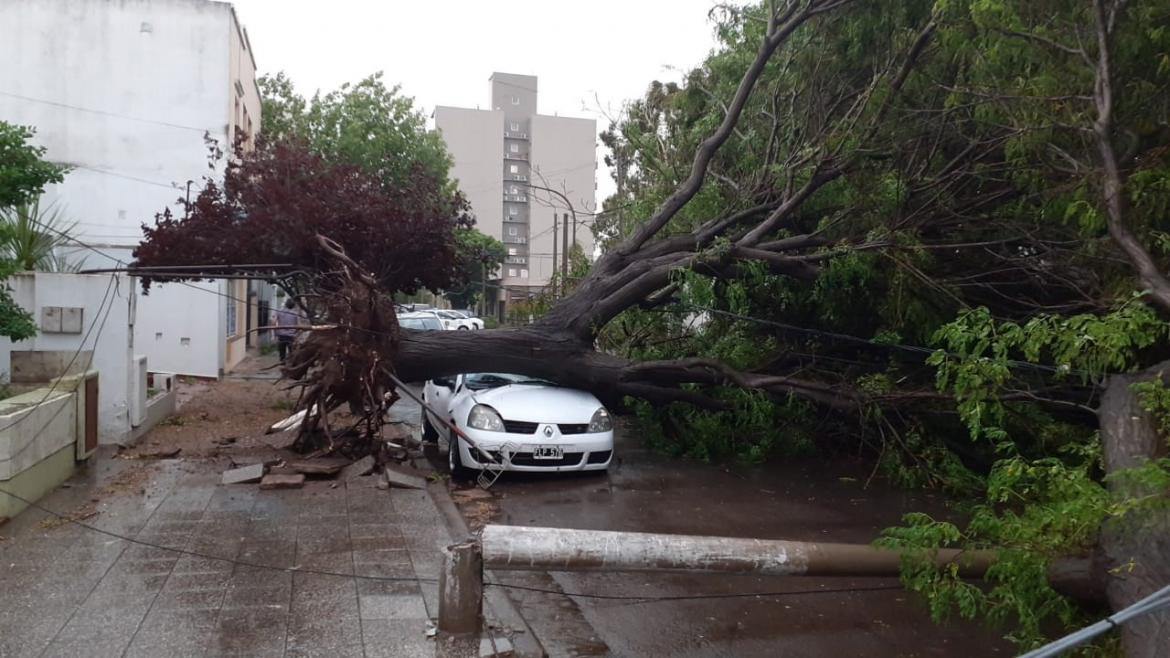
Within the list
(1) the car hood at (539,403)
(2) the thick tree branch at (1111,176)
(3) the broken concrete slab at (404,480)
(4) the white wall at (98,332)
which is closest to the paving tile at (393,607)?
(3) the broken concrete slab at (404,480)

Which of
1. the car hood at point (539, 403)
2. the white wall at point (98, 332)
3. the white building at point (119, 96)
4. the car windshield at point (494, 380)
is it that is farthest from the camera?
the white building at point (119, 96)

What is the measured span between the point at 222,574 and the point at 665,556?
3.26 m

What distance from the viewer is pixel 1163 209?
205 inches

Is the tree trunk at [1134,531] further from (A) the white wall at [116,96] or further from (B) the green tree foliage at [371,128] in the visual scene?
(B) the green tree foliage at [371,128]

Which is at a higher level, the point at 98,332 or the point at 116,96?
the point at 116,96

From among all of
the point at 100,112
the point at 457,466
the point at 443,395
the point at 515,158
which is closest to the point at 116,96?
the point at 100,112

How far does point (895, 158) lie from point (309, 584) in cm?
711

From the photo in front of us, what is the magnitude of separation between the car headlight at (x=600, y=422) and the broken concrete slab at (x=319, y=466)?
8.98 ft

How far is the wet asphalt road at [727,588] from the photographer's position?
5.47 m

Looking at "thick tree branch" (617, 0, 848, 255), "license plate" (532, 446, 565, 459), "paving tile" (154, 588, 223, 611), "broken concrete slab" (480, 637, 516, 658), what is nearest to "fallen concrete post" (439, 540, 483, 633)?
"broken concrete slab" (480, 637, 516, 658)

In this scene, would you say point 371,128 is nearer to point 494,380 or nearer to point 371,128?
point 371,128

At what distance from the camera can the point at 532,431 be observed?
32.2ft

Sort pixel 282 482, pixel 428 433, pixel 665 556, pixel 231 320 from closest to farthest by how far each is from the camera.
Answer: pixel 665 556
pixel 282 482
pixel 428 433
pixel 231 320

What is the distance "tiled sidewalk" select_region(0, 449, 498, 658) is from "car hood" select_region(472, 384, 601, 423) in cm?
158
